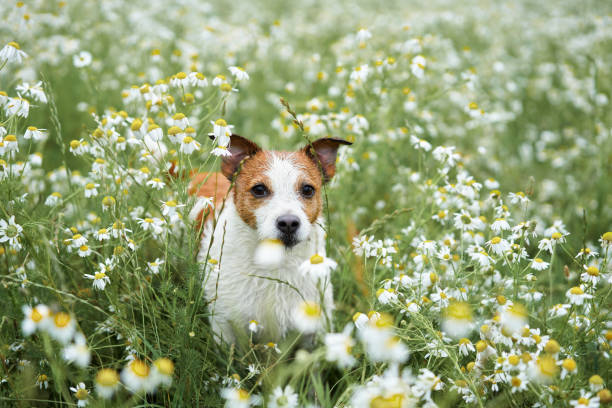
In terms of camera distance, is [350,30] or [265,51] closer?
[265,51]

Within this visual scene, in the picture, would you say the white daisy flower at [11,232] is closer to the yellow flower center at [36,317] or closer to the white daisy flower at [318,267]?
the yellow flower center at [36,317]

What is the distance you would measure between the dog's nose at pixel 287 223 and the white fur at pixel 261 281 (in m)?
0.19

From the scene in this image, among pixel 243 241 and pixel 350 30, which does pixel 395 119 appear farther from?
pixel 350 30

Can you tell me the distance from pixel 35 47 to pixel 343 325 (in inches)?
200

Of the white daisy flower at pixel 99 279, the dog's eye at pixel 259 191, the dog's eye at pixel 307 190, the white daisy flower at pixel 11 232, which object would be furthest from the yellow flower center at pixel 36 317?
the dog's eye at pixel 307 190

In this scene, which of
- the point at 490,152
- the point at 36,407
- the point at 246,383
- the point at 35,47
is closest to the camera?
the point at 36,407

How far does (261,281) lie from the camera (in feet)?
9.71

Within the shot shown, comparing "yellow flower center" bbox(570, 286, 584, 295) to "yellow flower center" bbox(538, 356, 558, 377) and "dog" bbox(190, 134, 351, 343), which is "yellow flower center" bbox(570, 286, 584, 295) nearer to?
A: "yellow flower center" bbox(538, 356, 558, 377)

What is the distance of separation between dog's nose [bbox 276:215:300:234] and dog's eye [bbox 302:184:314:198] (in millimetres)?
370

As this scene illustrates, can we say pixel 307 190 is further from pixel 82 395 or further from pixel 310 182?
pixel 82 395

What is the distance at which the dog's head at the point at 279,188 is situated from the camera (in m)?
2.63

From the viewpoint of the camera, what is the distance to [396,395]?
1.52m

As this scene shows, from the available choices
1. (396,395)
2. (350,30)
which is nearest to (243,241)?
(396,395)

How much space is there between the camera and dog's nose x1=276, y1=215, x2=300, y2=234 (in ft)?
8.44
